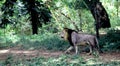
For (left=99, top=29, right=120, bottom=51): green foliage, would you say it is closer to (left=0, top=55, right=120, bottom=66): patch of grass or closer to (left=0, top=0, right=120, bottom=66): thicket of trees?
(left=0, top=0, right=120, bottom=66): thicket of trees

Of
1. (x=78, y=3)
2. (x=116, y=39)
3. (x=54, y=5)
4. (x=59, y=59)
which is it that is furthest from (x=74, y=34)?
(x=54, y=5)

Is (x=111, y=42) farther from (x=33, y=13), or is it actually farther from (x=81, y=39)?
(x=33, y=13)

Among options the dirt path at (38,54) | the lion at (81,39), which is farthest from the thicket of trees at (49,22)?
the lion at (81,39)

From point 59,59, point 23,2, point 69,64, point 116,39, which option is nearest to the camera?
point 69,64

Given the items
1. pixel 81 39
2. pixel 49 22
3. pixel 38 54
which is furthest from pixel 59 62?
pixel 49 22

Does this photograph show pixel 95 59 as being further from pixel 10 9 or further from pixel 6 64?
pixel 10 9

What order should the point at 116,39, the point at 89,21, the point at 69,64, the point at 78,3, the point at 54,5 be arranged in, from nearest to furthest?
the point at 69,64 → the point at 116,39 → the point at 78,3 → the point at 54,5 → the point at 89,21

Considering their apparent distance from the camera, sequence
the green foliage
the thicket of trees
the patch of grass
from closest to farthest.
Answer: the patch of grass < the green foliage < the thicket of trees

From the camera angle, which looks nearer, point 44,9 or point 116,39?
point 116,39

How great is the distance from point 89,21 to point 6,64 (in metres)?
24.5

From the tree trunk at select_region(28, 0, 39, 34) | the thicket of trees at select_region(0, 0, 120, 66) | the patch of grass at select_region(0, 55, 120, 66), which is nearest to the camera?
the patch of grass at select_region(0, 55, 120, 66)

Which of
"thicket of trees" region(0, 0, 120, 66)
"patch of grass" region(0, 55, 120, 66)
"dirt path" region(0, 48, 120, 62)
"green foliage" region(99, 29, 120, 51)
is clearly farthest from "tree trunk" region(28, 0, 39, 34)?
"patch of grass" region(0, 55, 120, 66)

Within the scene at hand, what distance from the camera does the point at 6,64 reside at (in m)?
13.2

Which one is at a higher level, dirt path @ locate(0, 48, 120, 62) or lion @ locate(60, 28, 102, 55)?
lion @ locate(60, 28, 102, 55)
